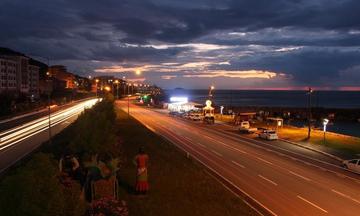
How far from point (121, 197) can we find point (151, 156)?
46.5 ft

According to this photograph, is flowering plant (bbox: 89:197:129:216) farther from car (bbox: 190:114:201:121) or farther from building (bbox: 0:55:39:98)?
building (bbox: 0:55:39:98)

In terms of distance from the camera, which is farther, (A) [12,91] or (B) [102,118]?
(A) [12,91]

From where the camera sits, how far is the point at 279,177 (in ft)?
105

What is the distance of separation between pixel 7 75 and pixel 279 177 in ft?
378

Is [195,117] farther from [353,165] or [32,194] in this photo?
[32,194]

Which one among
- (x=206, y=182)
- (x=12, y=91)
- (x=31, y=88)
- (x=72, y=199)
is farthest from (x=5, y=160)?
(x=31, y=88)

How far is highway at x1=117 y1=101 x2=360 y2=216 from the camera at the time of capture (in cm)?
2412

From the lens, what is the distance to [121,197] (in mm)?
20875

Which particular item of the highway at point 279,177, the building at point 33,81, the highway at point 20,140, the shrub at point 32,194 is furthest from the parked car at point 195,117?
the building at point 33,81

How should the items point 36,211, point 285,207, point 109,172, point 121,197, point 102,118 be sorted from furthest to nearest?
point 102,118
point 285,207
point 121,197
point 109,172
point 36,211

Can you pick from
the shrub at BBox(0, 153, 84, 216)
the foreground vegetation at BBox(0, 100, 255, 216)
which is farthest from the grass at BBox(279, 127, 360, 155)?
the shrub at BBox(0, 153, 84, 216)

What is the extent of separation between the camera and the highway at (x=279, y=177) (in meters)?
24.1

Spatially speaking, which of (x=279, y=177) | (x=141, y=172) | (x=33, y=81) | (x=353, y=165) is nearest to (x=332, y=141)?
(x=353, y=165)

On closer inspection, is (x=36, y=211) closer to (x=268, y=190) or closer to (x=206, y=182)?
(x=206, y=182)
